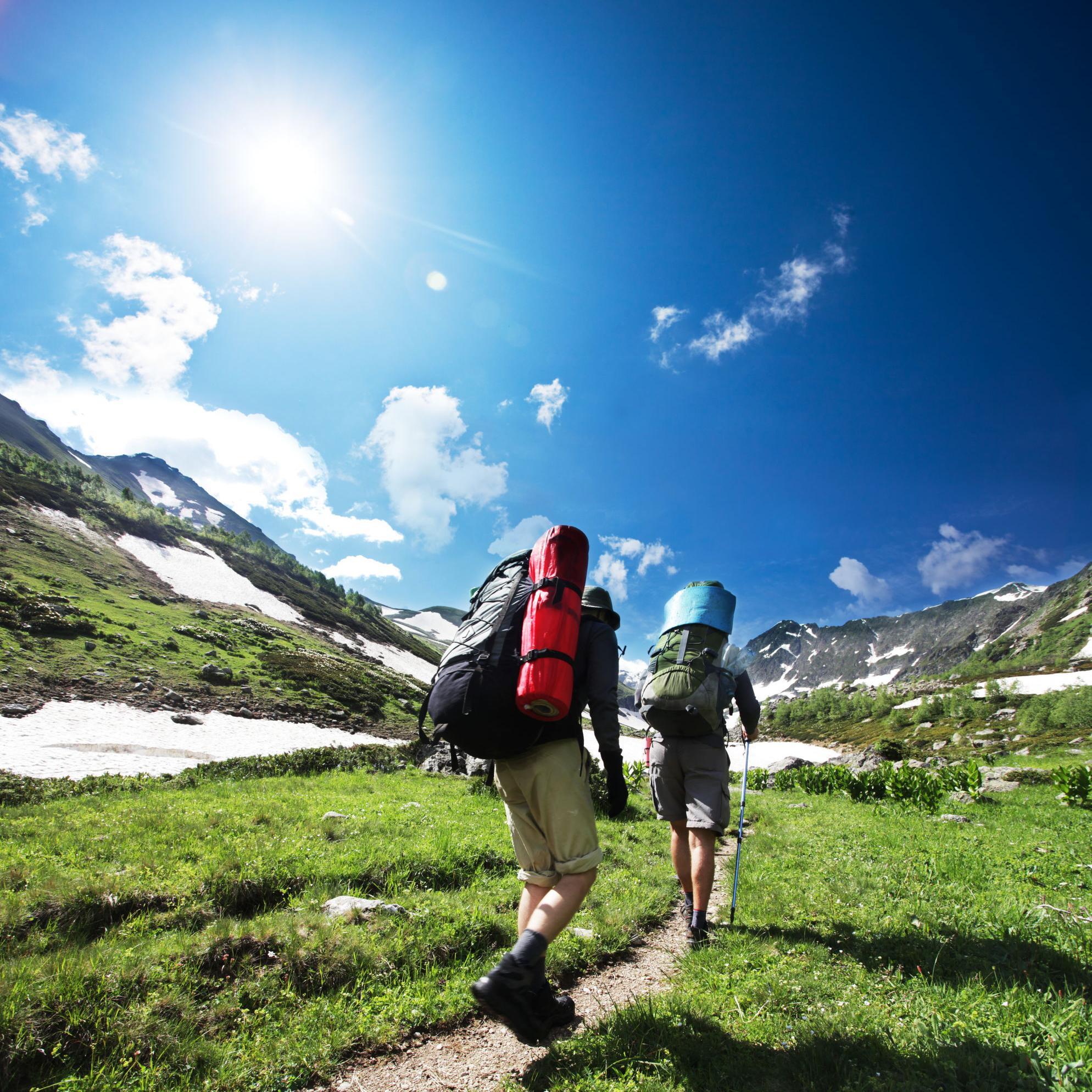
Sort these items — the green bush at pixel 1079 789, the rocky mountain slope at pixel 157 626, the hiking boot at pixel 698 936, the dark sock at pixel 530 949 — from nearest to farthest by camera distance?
1. the dark sock at pixel 530 949
2. the hiking boot at pixel 698 936
3. the green bush at pixel 1079 789
4. the rocky mountain slope at pixel 157 626

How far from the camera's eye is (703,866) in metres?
4.75

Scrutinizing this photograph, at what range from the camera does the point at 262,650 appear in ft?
204

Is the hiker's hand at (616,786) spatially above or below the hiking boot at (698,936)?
above

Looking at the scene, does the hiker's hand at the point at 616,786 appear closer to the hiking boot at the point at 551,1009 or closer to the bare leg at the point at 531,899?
the bare leg at the point at 531,899

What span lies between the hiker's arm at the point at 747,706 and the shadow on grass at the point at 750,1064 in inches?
108

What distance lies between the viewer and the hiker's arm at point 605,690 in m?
3.38

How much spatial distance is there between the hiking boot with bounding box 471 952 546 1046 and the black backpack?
3.55 ft

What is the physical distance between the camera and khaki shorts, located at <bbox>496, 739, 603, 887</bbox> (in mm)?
3236

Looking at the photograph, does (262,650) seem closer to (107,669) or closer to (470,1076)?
(107,669)

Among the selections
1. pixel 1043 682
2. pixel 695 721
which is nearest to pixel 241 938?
pixel 695 721

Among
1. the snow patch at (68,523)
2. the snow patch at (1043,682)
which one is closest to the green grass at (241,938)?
the snow patch at (68,523)

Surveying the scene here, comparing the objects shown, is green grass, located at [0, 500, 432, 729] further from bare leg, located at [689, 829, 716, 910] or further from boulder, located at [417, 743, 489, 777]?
bare leg, located at [689, 829, 716, 910]

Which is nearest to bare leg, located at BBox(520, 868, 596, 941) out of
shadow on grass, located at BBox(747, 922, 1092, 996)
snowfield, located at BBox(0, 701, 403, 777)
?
shadow on grass, located at BBox(747, 922, 1092, 996)

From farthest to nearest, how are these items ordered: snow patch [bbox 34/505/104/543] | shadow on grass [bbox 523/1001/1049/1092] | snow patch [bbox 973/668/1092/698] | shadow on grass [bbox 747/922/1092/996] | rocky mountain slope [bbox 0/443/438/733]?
snow patch [bbox 973/668/1092/698]
snow patch [bbox 34/505/104/543]
rocky mountain slope [bbox 0/443/438/733]
shadow on grass [bbox 747/922/1092/996]
shadow on grass [bbox 523/1001/1049/1092]
